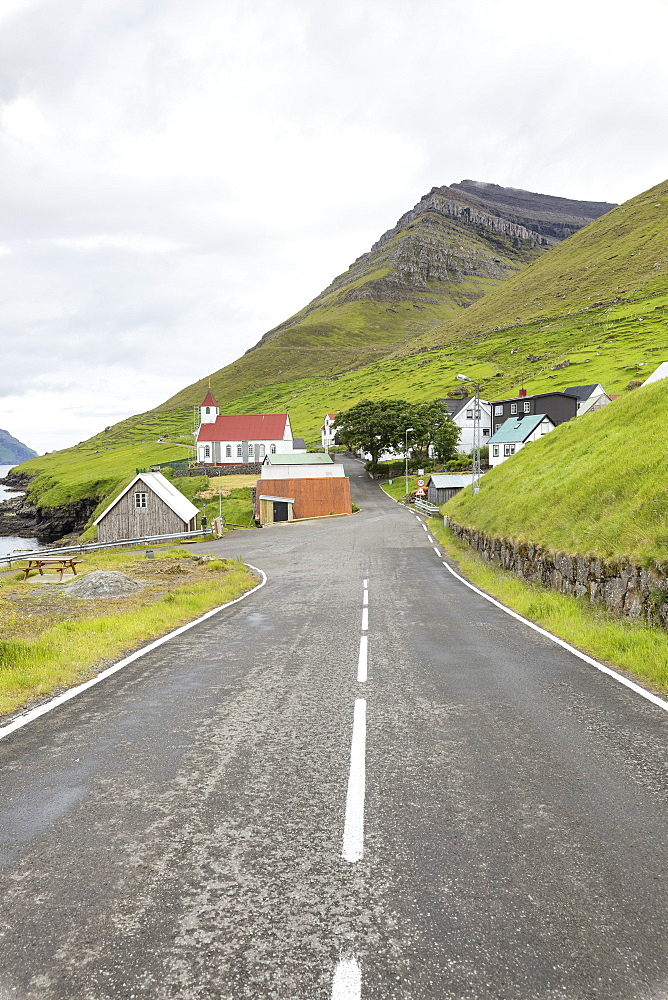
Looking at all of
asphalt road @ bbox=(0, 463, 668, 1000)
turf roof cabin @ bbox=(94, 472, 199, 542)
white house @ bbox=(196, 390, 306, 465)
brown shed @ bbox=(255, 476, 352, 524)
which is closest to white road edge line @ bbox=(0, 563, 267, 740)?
asphalt road @ bbox=(0, 463, 668, 1000)

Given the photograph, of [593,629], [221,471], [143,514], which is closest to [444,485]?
[143,514]

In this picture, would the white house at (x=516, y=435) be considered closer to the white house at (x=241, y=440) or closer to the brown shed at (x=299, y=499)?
the brown shed at (x=299, y=499)

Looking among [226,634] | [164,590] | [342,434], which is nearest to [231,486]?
[342,434]

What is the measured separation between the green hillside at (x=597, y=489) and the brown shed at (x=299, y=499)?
3002 centimetres

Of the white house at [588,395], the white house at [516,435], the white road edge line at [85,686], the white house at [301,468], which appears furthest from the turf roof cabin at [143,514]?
the white house at [588,395]

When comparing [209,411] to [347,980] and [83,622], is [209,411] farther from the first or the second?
[347,980]

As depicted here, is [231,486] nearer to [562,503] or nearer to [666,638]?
[562,503]

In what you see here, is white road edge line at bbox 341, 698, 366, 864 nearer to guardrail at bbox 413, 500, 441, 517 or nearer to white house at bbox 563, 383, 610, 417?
guardrail at bbox 413, 500, 441, 517

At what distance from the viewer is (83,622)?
12.5 m

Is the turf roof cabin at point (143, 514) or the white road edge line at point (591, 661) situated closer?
the white road edge line at point (591, 661)

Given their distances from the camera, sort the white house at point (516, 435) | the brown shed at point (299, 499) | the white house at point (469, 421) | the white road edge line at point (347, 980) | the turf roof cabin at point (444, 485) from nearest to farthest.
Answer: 1. the white road edge line at point (347, 980)
2. the brown shed at point (299, 499)
3. the turf roof cabin at point (444, 485)
4. the white house at point (516, 435)
5. the white house at point (469, 421)

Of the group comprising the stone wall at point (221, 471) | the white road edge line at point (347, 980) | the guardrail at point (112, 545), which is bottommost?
the white road edge line at point (347, 980)

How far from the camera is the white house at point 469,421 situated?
325ft

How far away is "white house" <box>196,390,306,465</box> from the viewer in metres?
95.7
